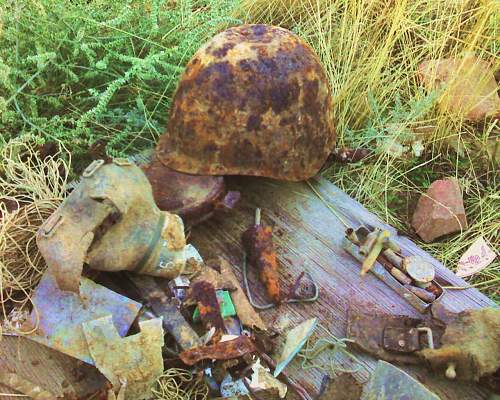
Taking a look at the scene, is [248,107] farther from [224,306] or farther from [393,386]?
[393,386]

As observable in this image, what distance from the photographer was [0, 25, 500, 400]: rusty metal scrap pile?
1.89 m

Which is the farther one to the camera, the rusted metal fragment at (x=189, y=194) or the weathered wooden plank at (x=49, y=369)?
the rusted metal fragment at (x=189, y=194)

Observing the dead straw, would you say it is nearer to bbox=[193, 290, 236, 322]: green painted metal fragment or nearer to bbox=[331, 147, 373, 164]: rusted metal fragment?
bbox=[193, 290, 236, 322]: green painted metal fragment

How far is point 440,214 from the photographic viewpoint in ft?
8.74

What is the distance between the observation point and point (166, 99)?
2.95 meters

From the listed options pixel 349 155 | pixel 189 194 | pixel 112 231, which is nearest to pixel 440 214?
pixel 349 155

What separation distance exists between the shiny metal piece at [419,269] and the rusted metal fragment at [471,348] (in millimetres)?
250

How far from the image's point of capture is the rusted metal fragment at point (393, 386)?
5.79 ft

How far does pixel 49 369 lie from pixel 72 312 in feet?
0.68

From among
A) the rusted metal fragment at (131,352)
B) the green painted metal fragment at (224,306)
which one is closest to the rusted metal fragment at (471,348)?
the green painted metal fragment at (224,306)

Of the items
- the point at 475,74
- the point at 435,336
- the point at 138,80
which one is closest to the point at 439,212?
the point at 435,336

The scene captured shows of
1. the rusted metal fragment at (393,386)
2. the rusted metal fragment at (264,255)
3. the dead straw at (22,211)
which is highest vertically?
the rusted metal fragment at (393,386)

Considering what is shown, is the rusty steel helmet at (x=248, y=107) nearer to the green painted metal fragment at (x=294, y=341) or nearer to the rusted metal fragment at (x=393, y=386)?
the green painted metal fragment at (x=294, y=341)

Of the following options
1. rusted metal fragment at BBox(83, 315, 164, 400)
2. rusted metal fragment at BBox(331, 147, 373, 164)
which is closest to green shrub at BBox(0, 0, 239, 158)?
rusted metal fragment at BBox(331, 147, 373, 164)
